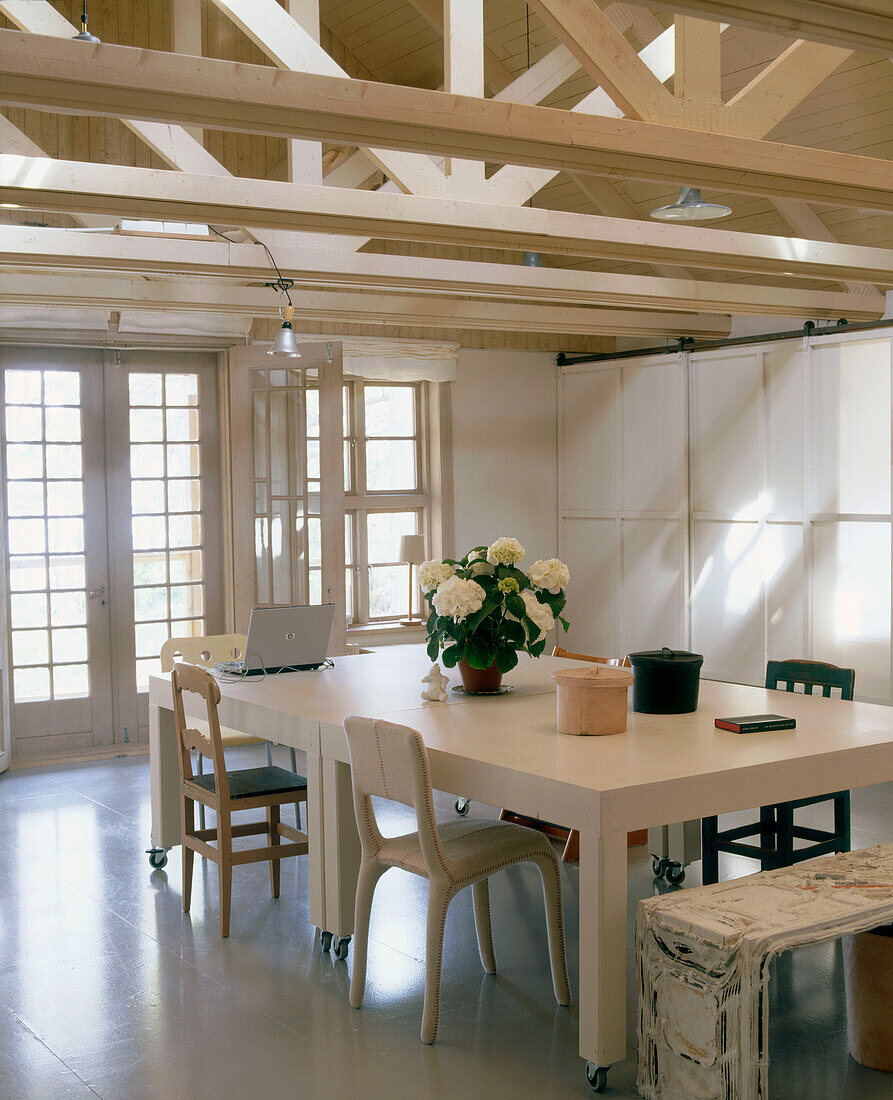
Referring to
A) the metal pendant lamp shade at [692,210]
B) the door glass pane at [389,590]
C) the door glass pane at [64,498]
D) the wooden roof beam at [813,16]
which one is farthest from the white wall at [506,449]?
the wooden roof beam at [813,16]

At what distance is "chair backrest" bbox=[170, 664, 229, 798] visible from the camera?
4.30 m

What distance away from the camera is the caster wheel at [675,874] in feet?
15.6

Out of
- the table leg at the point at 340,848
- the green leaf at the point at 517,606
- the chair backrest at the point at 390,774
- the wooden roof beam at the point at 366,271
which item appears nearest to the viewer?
the chair backrest at the point at 390,774

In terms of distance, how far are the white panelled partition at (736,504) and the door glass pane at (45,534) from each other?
3925mm

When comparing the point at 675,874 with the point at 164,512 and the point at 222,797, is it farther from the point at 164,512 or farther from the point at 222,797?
the point at 164,512

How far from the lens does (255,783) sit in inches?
179

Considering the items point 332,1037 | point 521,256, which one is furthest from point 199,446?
point 332,1037

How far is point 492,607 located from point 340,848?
1.04 m

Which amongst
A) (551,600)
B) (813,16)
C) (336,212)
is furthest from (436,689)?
(813,16)

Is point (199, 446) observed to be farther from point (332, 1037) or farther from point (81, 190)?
point (332, 1037)

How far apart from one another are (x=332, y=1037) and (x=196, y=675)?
1484 millimetres

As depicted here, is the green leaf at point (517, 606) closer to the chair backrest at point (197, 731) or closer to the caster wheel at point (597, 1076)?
the chair backrest at point (197, 731)

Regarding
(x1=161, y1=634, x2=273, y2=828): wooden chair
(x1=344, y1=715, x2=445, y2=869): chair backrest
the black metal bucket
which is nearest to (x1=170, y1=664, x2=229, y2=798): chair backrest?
(x1=161, y1=634, x2=273, y2=828): wooden chair

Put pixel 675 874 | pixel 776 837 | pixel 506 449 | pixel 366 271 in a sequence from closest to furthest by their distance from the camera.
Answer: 1. pixel 776 837
2. pixel 675 874
3. pixel 366 271
4. pixel 506 449
